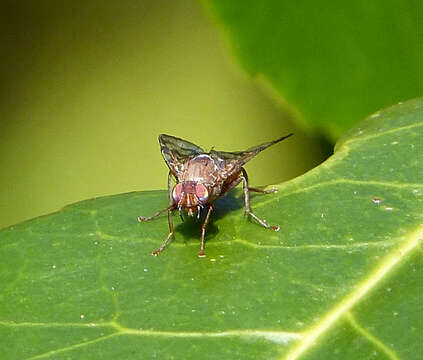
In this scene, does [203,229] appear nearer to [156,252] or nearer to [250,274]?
[156,252]

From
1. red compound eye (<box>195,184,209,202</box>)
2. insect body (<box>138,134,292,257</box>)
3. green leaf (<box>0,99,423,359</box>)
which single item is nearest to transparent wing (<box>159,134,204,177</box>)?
insect body (<box>138,134,292,257</box>)

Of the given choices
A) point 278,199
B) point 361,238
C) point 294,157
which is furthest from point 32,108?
point 361,238

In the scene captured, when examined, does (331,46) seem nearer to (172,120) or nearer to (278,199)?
(278,199)

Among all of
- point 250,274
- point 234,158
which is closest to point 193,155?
point 234,158

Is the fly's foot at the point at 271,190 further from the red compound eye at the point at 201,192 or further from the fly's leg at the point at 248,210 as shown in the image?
the red compound eye at the point at 201,192

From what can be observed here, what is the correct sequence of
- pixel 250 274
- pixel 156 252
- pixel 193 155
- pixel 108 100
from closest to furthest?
pixel 250 274, pixel 156 252, pixel 193 155, pixel 108 100

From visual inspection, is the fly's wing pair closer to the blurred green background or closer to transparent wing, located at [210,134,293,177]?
transparent wing, located at [210,134,293,177]

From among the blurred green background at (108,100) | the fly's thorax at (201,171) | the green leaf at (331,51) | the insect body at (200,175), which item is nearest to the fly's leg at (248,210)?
the insect body at (200,175)

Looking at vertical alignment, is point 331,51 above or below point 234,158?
above
